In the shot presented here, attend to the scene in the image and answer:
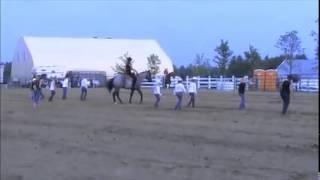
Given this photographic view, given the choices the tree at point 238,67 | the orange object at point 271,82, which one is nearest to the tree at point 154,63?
the tree at point 238,67

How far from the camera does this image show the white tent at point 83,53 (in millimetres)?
104250

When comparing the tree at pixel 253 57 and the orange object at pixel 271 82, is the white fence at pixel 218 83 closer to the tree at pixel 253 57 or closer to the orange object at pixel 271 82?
the orange object at pixel 271 82

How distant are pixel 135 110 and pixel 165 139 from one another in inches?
421

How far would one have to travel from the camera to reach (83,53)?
108 meters

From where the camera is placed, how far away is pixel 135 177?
1211 cm

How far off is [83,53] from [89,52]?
4.73ft

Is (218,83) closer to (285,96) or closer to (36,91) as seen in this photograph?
(36,91)

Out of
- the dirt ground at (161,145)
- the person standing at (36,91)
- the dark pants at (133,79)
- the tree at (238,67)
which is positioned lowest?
the dirt ground at (161,145)

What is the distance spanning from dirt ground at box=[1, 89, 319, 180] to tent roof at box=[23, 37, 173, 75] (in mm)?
75848

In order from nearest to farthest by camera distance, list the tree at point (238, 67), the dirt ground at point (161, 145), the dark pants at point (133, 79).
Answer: the dirt ground at point (161, 145) → the dark pants at point (133, 79) → the tree at point (238, 67)

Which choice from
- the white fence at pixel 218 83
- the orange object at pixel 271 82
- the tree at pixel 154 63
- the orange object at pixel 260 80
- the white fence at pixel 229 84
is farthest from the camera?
the tree at pixel 154 63

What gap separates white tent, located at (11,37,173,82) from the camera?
104 metres

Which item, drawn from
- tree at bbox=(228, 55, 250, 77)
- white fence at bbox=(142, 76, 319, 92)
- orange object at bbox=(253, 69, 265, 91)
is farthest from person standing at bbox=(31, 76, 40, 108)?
tree at bbox=(228, 55, 250, 77)

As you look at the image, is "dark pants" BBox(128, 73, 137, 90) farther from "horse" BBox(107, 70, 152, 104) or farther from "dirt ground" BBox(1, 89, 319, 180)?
"dirt ground" BBox(1, 89, 319, 180)
